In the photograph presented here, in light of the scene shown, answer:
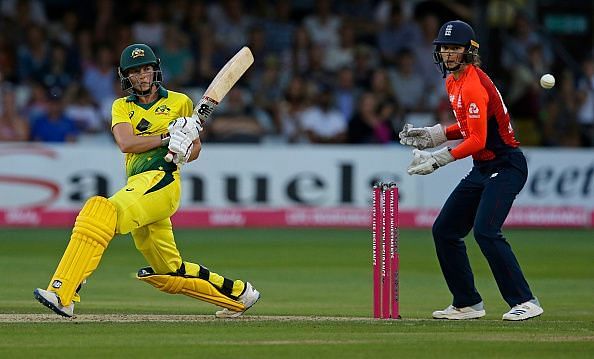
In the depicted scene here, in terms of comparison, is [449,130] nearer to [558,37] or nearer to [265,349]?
[265,349]

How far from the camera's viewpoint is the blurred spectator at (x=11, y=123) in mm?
15133

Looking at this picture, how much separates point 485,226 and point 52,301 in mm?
2500

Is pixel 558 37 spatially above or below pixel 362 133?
above

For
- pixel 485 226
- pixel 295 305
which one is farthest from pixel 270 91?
pixel 485 226

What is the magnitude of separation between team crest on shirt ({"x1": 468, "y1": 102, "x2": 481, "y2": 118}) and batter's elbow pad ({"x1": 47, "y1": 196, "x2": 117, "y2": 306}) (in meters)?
2.14

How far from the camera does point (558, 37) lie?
752 inches

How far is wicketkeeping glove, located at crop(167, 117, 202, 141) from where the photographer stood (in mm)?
7118

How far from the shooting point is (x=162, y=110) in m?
7.48

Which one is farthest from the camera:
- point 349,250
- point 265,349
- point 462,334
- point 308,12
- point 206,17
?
point 308,12

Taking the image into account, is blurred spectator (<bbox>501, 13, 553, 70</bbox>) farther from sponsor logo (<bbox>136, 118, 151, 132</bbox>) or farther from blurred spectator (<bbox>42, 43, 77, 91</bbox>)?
sponsor logo (<bbox>136, 118, 151, 132</bbox>)

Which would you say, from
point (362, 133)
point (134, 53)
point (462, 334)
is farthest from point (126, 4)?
point (462, 334)

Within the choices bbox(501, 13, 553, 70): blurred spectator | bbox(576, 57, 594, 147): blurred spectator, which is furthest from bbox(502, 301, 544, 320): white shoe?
bbox(501, 13, 553, 70): blurred spectator

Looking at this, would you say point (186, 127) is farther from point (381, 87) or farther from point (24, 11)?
point (24, 11)

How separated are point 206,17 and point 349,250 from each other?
5.43 m
